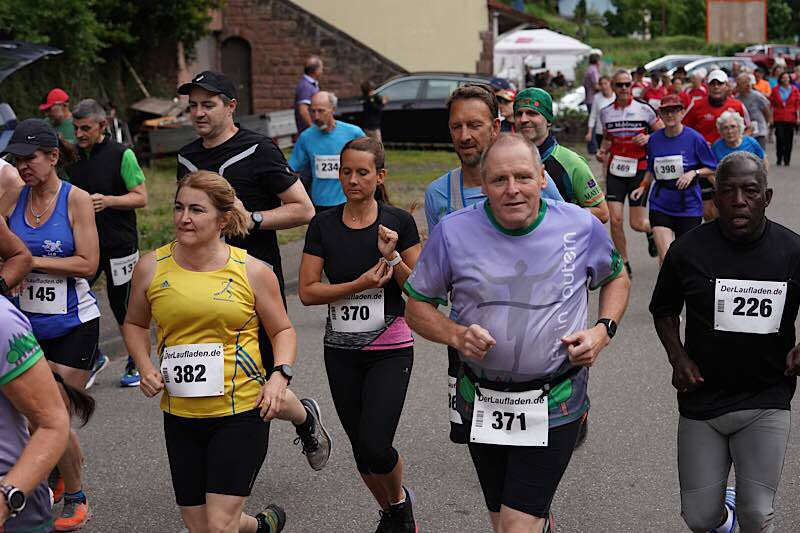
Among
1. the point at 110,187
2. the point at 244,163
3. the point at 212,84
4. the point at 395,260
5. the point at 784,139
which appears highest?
the point at 212,84

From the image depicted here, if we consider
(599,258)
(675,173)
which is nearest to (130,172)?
(599,258)

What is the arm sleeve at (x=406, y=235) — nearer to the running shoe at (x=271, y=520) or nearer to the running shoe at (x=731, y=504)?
the running shoe at (x=271, y=520)

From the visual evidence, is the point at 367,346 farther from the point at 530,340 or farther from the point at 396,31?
Result: the point at 396,31

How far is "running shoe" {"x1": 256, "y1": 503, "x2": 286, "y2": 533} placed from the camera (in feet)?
16.8

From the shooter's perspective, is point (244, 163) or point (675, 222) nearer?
point (244, 163)

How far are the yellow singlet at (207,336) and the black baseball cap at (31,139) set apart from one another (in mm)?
1588

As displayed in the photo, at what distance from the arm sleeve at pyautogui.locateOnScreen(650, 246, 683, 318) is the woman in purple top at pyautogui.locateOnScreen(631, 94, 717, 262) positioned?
18.2ft

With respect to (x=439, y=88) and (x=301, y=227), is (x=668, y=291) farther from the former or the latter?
(x=439, y=88)

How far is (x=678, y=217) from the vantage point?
410 inches

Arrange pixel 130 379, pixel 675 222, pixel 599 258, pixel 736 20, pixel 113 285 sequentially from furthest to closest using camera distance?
pixel 736 20 → pixel 675 222 → pixel 130 379 → pixel 113 285 → pixel 599 258

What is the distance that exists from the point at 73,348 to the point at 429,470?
195cm

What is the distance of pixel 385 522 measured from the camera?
543 centimetres

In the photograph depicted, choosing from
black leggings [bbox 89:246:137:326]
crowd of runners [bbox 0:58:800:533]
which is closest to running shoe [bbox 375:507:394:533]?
crowd of runners [bbox 0:58:800:533]

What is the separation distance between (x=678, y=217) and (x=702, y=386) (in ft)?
19.5
